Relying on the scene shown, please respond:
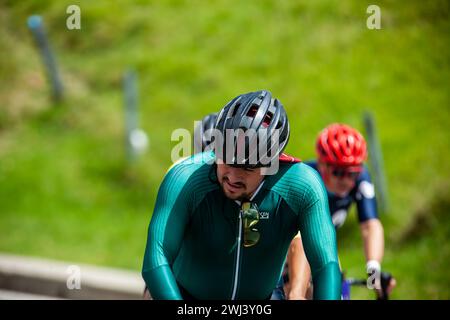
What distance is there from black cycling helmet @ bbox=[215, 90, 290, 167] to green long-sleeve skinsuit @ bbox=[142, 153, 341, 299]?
0.26m

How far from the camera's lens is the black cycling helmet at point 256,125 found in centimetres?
325

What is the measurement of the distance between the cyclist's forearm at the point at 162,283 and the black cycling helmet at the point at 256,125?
2.04 feet

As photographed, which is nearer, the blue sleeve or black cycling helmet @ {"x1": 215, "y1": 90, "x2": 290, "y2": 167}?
black cycling helmet @ {"x1": 215, "y1": 90, "x2": 290, "y2": 167}

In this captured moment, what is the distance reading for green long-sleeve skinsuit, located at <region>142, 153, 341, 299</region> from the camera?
3348 mm

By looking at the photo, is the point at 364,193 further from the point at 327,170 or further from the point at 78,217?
the point at 78,217

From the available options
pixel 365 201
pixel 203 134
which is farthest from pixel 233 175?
pixel 365 201

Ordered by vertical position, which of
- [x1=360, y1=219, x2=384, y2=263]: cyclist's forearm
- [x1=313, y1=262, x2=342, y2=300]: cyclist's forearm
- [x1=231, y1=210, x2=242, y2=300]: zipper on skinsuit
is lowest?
[x1=313, y1=262, x2=342, y2=300]: cyclist's forearm

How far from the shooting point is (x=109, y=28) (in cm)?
1509

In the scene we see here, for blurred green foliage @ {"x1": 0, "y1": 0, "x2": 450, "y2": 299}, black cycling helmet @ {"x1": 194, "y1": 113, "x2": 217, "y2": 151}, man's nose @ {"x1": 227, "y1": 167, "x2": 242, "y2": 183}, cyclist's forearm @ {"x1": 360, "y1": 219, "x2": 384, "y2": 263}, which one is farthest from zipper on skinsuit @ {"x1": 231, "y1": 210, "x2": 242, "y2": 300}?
blurred green foliage @ {"x1": 0, "y1": 0, "x2": 450, "y2": 299}

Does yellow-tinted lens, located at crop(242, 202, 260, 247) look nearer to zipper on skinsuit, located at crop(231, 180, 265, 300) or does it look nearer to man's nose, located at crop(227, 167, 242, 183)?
zipper on skinsuit, located at crop(231, 180, 265, 300)

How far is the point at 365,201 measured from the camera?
534 cm

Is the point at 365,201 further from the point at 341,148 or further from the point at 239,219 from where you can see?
the point at 239,219

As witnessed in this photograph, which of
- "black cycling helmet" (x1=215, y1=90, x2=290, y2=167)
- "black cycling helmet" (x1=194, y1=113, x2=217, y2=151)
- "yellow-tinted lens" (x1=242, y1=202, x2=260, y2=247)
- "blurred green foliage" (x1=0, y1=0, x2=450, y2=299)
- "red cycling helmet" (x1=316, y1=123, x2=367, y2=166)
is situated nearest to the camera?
"black cycling helmet" (x1=215, y1=90, x2=290, y2=167)

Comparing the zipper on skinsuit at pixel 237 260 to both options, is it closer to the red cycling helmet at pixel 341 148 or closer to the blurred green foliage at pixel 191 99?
the red cycling helmet at pixel 341 148
